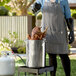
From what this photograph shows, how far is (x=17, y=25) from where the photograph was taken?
13.8 m

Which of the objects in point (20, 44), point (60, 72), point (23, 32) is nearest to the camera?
point (60, 72)

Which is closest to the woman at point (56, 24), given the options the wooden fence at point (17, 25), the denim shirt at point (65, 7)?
the denim shirt at point (65, 7)

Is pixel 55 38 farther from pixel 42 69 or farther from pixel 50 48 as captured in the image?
pixel 42 69

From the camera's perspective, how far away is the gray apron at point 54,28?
4.42 m

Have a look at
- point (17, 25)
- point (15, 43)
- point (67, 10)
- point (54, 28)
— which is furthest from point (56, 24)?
point (17, 25)

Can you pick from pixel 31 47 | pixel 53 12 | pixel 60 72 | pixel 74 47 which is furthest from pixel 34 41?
pixel 74 47

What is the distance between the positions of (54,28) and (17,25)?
30.8 ft

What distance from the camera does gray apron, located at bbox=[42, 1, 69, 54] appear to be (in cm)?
442

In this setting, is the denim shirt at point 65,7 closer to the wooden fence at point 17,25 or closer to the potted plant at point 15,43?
the potted plant at point 15,43

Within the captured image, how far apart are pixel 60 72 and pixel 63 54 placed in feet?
6.89

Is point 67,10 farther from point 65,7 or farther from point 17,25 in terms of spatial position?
point 17,25

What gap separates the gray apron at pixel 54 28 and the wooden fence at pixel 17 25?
8985 millimetres

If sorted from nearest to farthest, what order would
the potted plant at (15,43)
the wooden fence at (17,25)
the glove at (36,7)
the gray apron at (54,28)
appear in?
the glove at (36,7), the gray apron at (54,28), the potted plant at (15,43), the wooden fence at (17,25)

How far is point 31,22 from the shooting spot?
1376 cm
